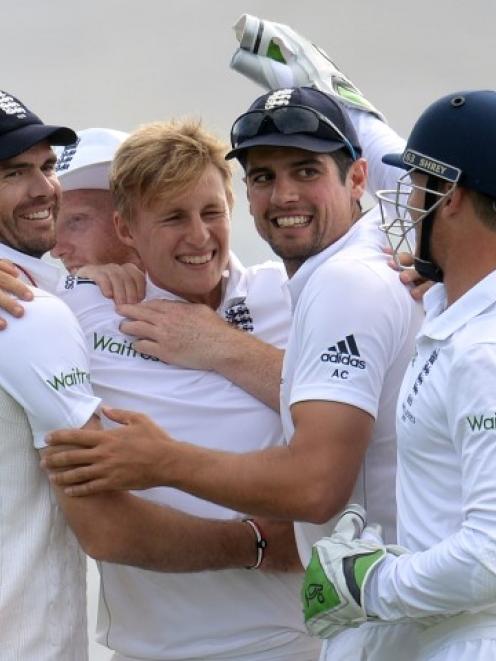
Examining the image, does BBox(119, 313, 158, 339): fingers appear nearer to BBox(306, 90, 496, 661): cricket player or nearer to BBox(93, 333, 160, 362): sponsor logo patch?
BBox(93, 333, 160, 362): sponsor logo patch

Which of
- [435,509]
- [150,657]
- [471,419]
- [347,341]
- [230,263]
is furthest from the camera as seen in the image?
[230,263]

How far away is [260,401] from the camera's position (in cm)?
223

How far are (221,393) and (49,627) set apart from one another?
434 millimetres

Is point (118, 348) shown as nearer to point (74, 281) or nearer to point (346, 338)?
point (74, 281)

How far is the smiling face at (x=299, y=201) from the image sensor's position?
2.20m

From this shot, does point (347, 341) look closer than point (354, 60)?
Yes

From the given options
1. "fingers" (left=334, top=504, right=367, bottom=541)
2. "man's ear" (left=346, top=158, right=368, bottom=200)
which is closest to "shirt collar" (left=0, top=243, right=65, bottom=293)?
"man's ear" (left=346, top=158, right=368, bottom=200)

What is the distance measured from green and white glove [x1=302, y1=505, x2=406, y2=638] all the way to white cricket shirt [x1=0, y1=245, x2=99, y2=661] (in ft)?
1.25

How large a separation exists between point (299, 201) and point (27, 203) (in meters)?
0.41

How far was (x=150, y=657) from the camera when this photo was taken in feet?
7.21

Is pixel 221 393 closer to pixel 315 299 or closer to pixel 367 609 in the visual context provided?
pixel 315 299

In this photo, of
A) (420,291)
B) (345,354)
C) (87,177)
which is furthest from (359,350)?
(87,177)

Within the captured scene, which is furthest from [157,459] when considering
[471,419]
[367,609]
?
[471,419]

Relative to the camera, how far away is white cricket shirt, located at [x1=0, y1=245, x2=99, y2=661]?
6.45ft
